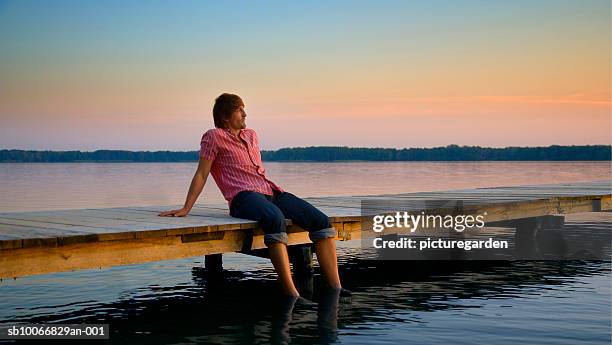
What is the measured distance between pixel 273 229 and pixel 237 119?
1265 mm

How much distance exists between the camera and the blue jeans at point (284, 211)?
296 inches

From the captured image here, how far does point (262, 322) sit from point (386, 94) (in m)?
38.5

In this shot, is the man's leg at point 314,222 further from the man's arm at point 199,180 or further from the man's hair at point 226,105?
the man's hair at point 226,105

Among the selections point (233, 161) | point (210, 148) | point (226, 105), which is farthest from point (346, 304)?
point (226, 105)

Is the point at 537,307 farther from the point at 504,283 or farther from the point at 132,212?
the point at 132,212

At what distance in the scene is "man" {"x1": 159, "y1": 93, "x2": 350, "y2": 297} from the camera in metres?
7.71

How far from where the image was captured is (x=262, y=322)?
7570 millimetres

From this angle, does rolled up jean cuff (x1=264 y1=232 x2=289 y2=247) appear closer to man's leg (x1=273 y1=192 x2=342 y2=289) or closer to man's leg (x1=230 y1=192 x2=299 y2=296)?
man's leg (x1=230 y1=192 x2=299 y2=296)

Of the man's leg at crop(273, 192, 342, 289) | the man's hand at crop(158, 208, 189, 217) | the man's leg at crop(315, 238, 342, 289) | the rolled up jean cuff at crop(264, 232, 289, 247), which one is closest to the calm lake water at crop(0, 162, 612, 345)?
the man's leg at crop(315, 238, 342, 289)

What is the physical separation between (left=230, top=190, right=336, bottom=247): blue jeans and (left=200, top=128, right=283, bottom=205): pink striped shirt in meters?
0.11

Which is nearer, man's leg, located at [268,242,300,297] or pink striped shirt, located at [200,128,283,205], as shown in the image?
man's leg, located at [268,242,300,297]

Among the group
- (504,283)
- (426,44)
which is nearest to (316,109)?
(426,44)

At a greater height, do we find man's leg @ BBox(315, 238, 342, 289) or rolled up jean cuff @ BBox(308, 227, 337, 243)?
rolled up jean cuff @ BBox(308, 227, 337, 243)

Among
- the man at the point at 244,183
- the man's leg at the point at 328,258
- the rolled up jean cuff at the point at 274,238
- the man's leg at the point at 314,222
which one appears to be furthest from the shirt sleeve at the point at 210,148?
the man's leg at the point at 328,258
